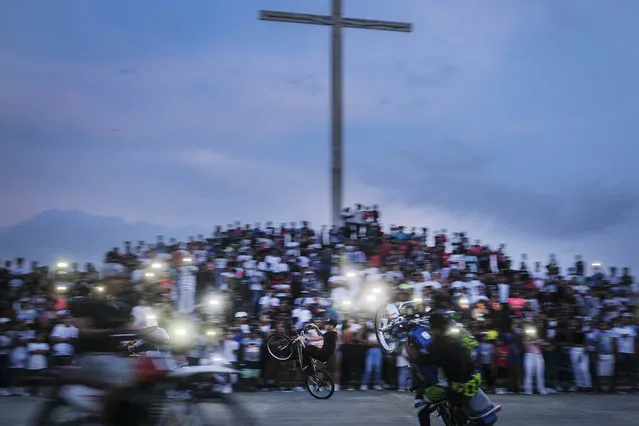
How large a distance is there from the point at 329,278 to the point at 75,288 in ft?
22.9

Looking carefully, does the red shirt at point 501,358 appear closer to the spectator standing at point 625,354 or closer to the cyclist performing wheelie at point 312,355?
the spectator standing at point 625,354

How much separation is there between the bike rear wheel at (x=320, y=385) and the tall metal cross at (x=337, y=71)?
626 cm

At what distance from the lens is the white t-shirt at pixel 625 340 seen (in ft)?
54.5

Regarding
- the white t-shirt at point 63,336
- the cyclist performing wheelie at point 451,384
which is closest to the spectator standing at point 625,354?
the cyclist performing wheelie at point 451,384

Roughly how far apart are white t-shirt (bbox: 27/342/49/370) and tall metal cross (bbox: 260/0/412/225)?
8728 mm

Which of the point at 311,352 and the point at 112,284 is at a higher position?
the point at 112,284

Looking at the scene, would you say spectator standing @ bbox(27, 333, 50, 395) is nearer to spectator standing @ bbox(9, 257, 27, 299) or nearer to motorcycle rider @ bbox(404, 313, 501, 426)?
spectator standing @ bbox(9, 257, 27, 299)

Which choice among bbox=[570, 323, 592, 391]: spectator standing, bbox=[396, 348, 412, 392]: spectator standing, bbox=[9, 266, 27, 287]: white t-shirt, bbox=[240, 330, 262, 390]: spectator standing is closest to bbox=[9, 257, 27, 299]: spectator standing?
bbox=[9, 266, 27, 287]: white t-shirt

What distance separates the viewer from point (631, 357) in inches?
656

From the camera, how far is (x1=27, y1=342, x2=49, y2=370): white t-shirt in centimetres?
1419

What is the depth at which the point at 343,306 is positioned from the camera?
17422 millimetres

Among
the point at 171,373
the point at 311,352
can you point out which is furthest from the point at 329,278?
the point at 171,373

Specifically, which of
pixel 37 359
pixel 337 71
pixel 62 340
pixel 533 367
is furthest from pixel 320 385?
pixel 337 71

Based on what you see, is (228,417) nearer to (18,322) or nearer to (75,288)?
(18,322)
